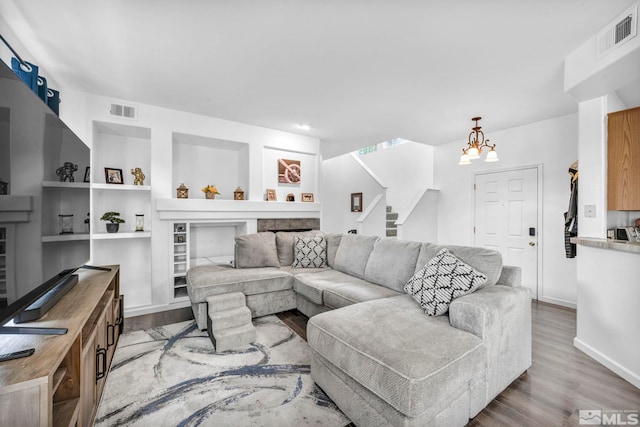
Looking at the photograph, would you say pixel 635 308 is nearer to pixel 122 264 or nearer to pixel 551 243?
pixel 551 243

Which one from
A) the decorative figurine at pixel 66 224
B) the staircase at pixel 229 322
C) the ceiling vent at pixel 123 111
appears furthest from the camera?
the ceiling vent at pixel 123 111

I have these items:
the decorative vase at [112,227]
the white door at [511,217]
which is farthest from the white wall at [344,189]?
the decorative vase at [112,227]

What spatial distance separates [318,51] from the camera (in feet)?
7.39

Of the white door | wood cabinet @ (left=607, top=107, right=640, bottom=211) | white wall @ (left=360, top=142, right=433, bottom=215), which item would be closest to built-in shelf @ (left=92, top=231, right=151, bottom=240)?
white wall @ (left=360, top=142, right=433, bottom=215)

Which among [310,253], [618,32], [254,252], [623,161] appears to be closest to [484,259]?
[623,161]

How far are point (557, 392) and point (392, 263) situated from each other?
1402 millimetres

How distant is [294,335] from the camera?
2693 mm

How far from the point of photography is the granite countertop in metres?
2.02

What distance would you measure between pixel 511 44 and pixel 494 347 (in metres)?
2.18

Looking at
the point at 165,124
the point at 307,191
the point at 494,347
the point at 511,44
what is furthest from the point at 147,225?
the point at 511,44

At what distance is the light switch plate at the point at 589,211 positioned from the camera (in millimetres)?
2443

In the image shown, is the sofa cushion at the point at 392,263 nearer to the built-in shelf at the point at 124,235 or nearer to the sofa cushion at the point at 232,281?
the sofa cushion at the point at 232,281

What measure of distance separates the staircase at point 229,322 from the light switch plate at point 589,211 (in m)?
3.12

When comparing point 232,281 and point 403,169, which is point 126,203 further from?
point 403,169
